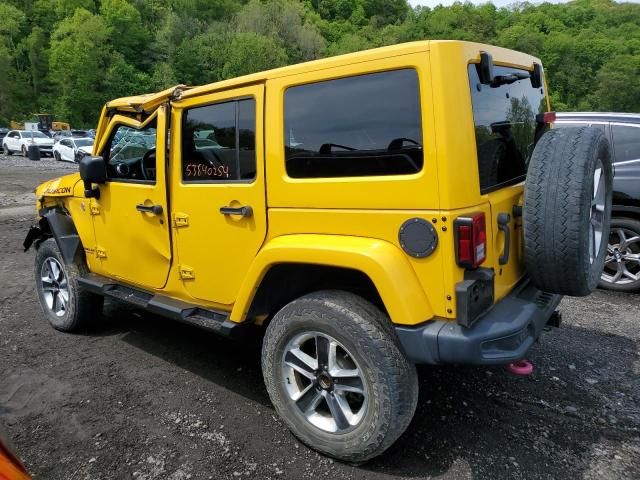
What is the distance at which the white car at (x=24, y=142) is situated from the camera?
28.6 metres

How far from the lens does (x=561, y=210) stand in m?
2.21

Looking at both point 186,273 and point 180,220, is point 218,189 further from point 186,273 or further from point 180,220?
point 186,273

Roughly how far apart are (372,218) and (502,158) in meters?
0.85

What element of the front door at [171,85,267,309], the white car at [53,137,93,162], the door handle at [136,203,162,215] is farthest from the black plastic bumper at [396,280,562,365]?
the white car at [53,137,93,162]

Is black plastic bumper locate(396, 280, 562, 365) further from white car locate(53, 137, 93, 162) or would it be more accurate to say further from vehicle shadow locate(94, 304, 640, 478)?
white car locate(53, 137, 93, 162)

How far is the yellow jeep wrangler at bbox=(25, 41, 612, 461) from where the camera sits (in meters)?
2.14

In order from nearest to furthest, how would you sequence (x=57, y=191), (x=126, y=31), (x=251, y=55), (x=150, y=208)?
(x=150, y=208) → (x=57, y=191) → (x=251, y=55) → (x=126, y=31)

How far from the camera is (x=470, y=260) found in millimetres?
2115

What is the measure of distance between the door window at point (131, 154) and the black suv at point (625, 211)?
426 centimetres

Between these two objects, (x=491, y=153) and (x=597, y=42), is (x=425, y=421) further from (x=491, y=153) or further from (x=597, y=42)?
(x=597, y=42)

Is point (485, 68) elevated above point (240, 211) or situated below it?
above

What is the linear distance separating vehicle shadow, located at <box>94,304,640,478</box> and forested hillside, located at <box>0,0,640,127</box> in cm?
5836

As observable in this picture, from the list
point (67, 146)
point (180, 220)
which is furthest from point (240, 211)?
point (67, 146)

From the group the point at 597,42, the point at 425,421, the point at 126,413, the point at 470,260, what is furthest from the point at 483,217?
the point at 597,42
